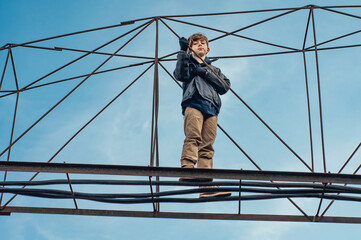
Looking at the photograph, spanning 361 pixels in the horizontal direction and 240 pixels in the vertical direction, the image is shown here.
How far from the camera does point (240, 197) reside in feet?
29.9

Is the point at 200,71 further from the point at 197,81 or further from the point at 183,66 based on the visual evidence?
the point at 183,66

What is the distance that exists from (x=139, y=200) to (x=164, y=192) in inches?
18.6

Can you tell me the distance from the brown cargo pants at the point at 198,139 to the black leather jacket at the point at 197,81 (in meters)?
0.29

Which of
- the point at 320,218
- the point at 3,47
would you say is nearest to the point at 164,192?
the point at 320,218

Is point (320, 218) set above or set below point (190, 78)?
below

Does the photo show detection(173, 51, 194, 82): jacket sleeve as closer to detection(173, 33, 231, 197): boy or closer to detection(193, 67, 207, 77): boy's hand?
detection(173, 33, 231, 197): boy

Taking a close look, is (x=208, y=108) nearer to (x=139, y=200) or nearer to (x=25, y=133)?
(x=139, y=200)

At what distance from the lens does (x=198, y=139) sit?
9805 millimetres

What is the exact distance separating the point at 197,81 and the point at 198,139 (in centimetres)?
100

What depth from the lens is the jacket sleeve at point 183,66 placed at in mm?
9914

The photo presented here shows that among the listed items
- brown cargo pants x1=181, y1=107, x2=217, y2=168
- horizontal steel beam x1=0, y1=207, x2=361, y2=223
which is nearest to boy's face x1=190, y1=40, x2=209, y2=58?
brown cargo pants x1=181, y1=107, x2=217, y2=168

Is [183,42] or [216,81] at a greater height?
[183,42]

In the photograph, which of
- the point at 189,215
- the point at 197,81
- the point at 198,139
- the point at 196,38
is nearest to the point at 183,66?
the point at 197,81

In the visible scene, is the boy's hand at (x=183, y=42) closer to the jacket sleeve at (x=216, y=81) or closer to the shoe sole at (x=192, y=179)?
the jacket sleeve at (x=216, y=81)
